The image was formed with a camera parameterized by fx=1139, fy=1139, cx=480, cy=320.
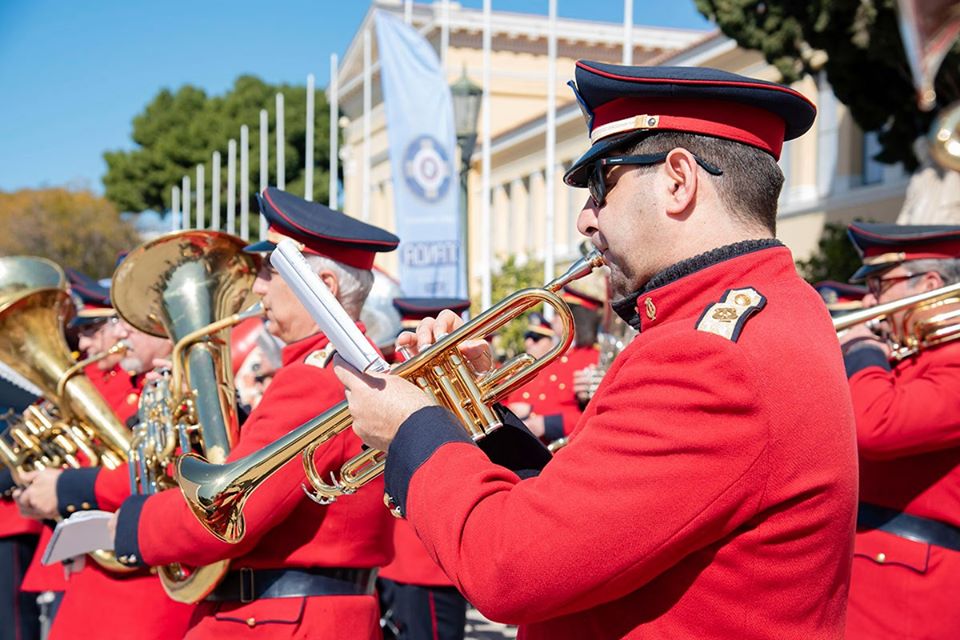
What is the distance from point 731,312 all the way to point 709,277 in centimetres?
12

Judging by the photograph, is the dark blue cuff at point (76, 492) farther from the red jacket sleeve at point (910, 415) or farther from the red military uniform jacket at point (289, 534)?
the red jacket sleeve at point (910, 415)

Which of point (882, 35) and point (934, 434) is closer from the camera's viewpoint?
point (934, 434)

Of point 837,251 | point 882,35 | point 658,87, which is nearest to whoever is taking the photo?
point 658,87

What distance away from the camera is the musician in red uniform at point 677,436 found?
6.01 ft

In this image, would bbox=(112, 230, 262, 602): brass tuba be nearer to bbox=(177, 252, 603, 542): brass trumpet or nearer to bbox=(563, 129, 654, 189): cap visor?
bbox=(177, 252, 603, 542): brass trumpet

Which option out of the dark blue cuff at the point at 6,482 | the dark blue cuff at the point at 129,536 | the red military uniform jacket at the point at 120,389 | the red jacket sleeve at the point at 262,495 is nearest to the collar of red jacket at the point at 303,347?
the red jacket sleeve at the point at 262,495

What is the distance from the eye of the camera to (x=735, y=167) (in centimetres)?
210

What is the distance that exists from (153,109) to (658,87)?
6049 cm

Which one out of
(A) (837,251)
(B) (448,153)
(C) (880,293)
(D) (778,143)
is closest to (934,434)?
(C) (880,293)

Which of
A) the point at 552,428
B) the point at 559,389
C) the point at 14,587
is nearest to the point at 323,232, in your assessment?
the point at 14,587

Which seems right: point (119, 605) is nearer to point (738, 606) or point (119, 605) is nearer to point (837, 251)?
point (738, 606)

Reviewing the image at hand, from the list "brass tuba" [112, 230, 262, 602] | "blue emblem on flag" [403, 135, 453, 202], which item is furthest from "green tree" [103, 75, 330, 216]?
"brass tuba" [112, 230, 262, 602]

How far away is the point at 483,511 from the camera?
1.93m

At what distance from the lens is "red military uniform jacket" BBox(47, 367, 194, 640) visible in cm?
407
